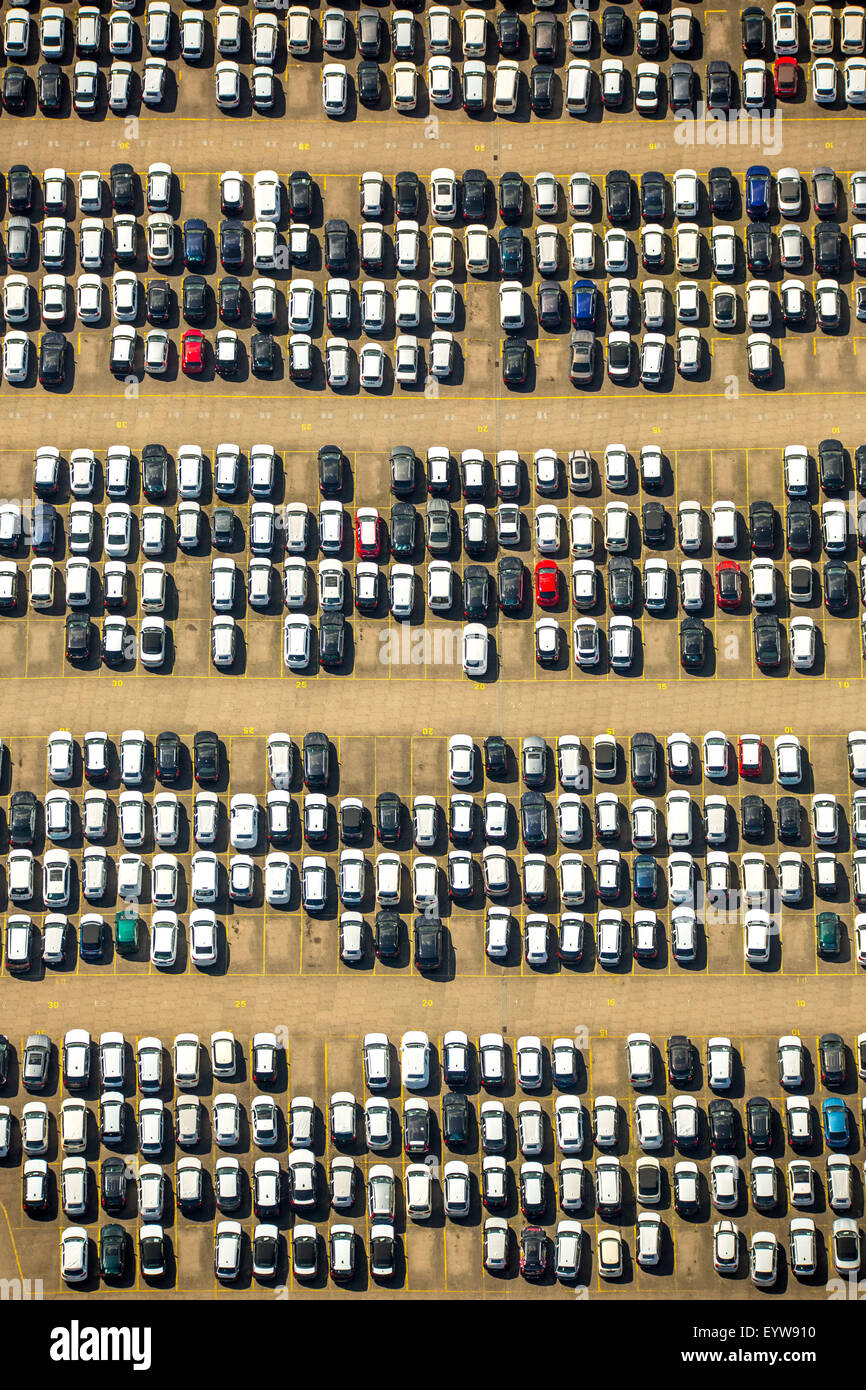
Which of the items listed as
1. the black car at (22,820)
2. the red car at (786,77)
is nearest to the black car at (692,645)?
the red car at (786,77)

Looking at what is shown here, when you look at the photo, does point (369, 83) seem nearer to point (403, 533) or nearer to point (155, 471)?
point (155, 471)

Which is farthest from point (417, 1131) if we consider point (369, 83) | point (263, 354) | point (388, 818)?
point (369, 83)

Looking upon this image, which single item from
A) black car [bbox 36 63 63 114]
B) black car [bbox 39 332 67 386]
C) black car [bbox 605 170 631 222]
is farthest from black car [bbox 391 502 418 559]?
black car [bbox 36 63 63 114]

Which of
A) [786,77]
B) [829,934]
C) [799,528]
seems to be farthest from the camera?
[786,77]

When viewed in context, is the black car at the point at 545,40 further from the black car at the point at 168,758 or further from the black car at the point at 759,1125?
the black car at the point at 759,1125

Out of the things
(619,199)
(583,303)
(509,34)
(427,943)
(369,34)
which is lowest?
(427,943)
